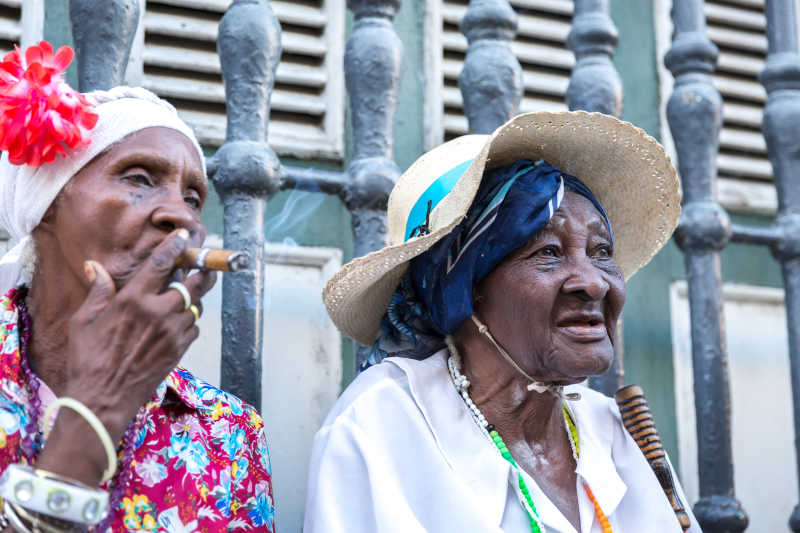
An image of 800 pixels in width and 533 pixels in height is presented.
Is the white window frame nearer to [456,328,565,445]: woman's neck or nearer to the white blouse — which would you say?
the white blouse

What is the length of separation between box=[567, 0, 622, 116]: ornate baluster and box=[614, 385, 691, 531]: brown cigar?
1.16 metres

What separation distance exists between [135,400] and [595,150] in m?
1.69

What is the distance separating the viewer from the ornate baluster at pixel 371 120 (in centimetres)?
335

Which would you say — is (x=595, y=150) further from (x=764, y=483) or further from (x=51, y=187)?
(x=764, y=483)

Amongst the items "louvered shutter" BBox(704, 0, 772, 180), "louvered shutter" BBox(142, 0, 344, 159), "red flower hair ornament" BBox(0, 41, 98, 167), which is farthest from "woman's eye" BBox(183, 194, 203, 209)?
"louvered shutter" BBox(704, 0, 772, 180)

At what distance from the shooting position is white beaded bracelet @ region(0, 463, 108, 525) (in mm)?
2029

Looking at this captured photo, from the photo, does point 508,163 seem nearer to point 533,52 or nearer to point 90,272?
point 90,272

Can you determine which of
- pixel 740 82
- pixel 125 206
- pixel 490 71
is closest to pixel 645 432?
pixel 490 71

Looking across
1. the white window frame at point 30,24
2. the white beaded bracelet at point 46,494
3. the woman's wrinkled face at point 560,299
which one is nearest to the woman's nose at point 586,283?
the woman's wrinkled face at point 560,299

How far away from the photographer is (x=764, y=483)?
512 centimetres

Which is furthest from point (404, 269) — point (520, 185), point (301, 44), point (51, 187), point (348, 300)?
Result: point (301, 44)

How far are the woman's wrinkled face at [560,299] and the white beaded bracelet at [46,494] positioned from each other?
1313 mm

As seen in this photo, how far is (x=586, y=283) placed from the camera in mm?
2801

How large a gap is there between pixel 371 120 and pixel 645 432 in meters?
1.38
